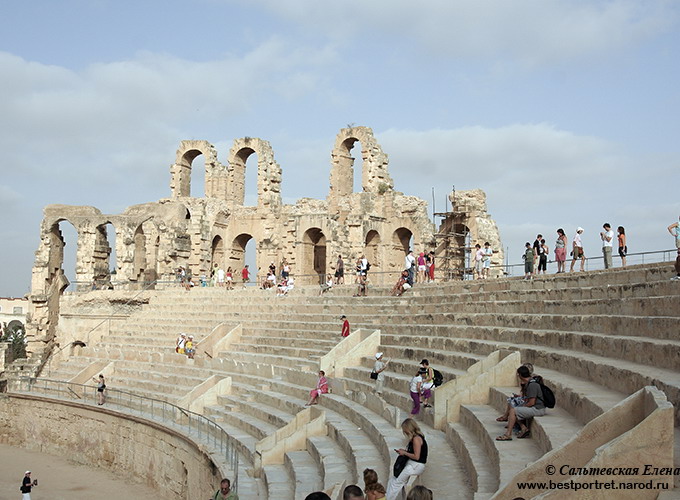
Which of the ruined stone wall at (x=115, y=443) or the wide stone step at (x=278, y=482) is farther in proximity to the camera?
the ruined stone wall at (x=115, y=443)

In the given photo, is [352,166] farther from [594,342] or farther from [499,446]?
[499,446]

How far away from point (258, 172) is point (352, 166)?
4.16 meters

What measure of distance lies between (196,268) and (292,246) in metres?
4.35

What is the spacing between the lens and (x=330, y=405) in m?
13.3

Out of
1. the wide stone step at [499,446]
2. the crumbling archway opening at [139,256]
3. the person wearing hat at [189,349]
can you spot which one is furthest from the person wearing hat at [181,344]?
the wide stone step at [499,446]

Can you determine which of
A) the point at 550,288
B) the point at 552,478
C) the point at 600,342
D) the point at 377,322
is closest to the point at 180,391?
the point at 377,322

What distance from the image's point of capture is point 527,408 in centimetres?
772

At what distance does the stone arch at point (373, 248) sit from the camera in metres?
31.9

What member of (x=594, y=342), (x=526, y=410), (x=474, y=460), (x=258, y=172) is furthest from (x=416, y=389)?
(x=258, y=172)

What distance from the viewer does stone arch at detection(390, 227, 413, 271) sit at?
31.5 meters

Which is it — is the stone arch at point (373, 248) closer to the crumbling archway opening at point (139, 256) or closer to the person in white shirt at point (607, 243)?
the crumbling archway opening at point (139, 256)

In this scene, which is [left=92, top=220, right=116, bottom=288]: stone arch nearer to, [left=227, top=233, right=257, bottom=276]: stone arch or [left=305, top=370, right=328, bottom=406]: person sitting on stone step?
[left=227, top=233, right=257, bottom=276]: stone arch

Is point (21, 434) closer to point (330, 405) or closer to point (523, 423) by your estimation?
point (330, 405)

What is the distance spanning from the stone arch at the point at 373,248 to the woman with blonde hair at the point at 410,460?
24430 mm
